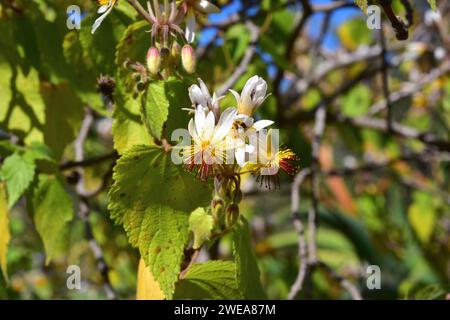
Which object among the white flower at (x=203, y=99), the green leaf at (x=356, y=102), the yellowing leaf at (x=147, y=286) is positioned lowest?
the yellowing leaf at (x=147, y=286)

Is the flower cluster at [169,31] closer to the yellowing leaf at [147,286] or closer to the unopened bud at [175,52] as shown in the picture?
the unopened bud at [175,52]

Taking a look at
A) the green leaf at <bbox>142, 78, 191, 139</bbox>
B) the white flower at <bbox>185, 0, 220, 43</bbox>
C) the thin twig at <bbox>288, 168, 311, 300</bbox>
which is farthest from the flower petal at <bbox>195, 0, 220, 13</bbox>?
the thin twig at <bbox>288, 168, 311, 300</bbox>

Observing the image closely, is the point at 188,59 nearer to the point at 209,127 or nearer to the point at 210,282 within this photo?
the point at 209,127

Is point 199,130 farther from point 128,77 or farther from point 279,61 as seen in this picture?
point 279,61

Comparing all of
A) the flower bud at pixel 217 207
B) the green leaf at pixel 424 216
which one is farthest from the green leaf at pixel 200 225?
the green leaf at pixel 424 216

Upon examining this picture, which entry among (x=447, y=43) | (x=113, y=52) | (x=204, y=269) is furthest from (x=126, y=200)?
(x=447, y=43)

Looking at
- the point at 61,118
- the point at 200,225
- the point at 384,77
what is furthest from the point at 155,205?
the point at 384,77

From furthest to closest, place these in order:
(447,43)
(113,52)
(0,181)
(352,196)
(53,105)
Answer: (352,196)
(447,43)
(53,105)
(0,181)
(113,52)
